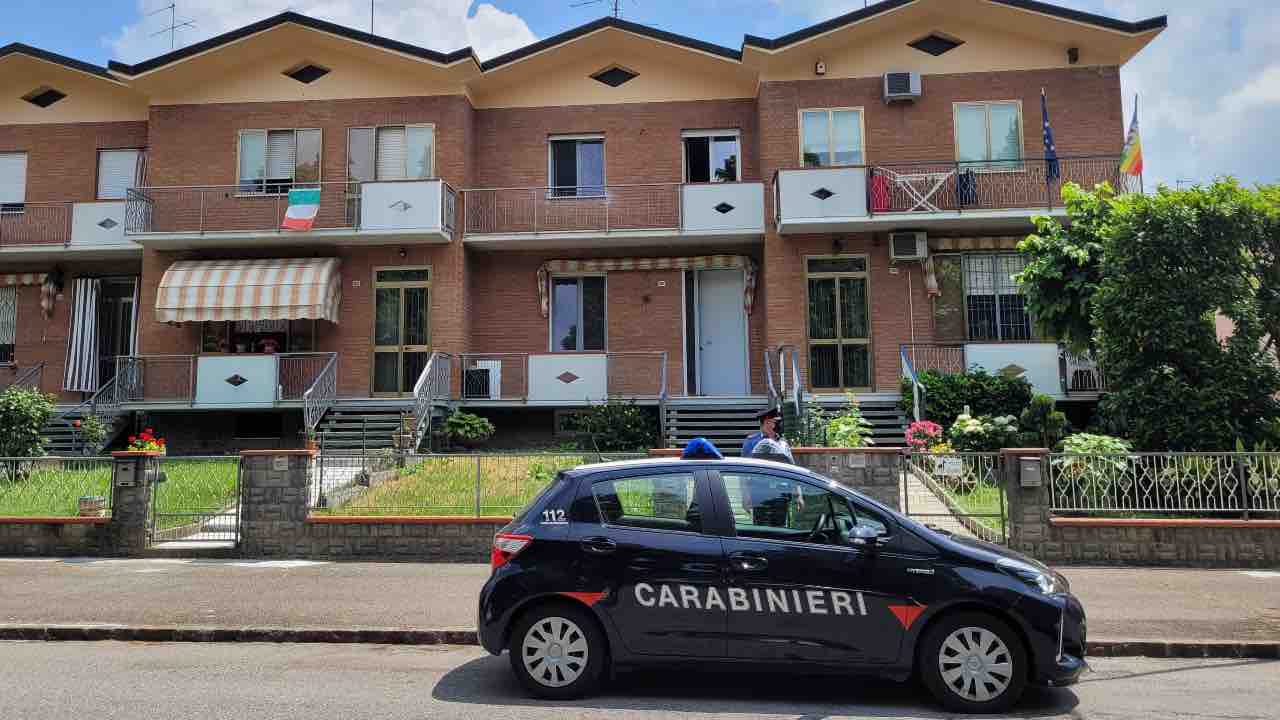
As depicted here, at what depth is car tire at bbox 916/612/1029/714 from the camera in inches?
213

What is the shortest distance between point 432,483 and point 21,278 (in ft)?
50.6

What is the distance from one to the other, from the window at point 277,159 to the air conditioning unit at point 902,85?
40.9 ft

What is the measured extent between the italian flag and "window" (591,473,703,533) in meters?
14.5

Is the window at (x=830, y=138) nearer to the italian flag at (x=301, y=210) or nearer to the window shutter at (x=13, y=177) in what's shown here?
the italian flag at (x=301, y=210)

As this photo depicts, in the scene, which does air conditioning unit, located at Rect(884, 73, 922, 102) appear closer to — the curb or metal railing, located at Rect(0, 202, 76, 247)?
the curb

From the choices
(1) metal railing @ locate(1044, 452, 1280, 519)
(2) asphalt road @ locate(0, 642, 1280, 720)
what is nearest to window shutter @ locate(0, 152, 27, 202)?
(2) asphalt road @ locate(0, 642, 1280, 720)

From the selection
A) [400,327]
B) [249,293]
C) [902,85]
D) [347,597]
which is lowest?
[347,597]

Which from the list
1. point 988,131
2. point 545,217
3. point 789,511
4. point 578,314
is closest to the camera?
point 789,511

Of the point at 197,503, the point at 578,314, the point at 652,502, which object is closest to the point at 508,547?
the point at 652,502

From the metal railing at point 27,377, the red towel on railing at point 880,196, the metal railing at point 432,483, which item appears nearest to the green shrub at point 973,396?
the red towel on railing at point 880,196

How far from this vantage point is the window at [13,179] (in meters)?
20.5

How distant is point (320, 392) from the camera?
17703 millimetres

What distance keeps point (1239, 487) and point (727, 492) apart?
25.0ft

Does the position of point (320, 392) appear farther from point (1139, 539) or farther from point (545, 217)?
point (1139, 539)
